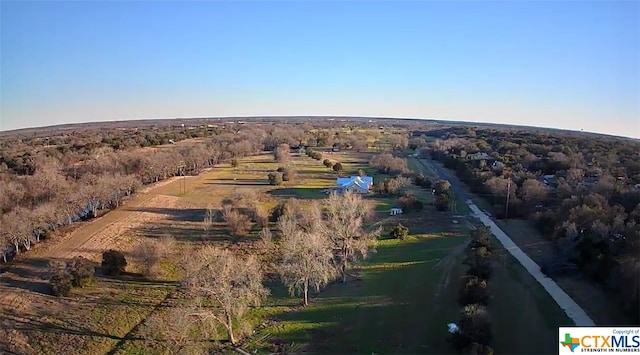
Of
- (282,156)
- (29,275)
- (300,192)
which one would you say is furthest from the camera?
(282,156)

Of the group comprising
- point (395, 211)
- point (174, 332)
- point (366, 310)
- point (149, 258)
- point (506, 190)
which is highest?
point (506, 190)

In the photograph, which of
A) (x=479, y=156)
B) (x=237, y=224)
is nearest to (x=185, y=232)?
(x=237, y=224)

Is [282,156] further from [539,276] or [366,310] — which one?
[366,310]

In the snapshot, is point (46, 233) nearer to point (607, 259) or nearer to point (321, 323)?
point (321, 323)

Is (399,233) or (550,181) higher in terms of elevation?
(550,181)

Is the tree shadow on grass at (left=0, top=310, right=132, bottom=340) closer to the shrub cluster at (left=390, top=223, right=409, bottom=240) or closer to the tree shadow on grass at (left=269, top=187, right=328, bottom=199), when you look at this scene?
the shrub cluster at (left=390, top=223, right=409, bottom=240)

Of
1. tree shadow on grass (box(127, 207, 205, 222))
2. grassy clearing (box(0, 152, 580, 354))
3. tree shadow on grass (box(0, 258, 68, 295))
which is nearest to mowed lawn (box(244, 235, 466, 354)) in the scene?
grassy clearing (box(0, 152, 580, 354))
